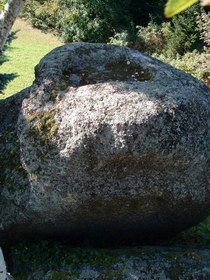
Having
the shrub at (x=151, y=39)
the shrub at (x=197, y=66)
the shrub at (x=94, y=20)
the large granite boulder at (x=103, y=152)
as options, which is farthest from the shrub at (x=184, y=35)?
the large granite boulder at (x=103, y=152)

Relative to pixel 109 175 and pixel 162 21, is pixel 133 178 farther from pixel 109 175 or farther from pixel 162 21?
pixel 162 21

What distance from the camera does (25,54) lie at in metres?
18.0

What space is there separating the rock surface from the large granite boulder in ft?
1.06

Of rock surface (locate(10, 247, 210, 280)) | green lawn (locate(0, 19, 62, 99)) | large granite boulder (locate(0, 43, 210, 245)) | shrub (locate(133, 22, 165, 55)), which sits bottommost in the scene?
rock surface (locate(10, 247, 210, 280))

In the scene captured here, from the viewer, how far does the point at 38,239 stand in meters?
4.90

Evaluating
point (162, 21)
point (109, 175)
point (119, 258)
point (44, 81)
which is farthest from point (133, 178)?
point (162, 21)

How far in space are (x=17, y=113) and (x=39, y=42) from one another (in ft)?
52.2

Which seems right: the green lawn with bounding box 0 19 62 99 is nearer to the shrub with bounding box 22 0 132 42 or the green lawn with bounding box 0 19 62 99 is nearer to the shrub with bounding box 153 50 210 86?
the shrub with bounding box 22 0 132 42

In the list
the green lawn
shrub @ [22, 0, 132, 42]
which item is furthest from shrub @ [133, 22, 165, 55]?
the green lawn

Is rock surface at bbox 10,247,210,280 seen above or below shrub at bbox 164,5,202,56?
below

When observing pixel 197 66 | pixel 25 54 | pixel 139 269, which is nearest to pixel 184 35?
pixel 197 66

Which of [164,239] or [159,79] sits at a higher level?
[159,79]

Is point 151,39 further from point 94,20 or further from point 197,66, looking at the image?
point 197,66

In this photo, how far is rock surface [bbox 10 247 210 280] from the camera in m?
4.61
